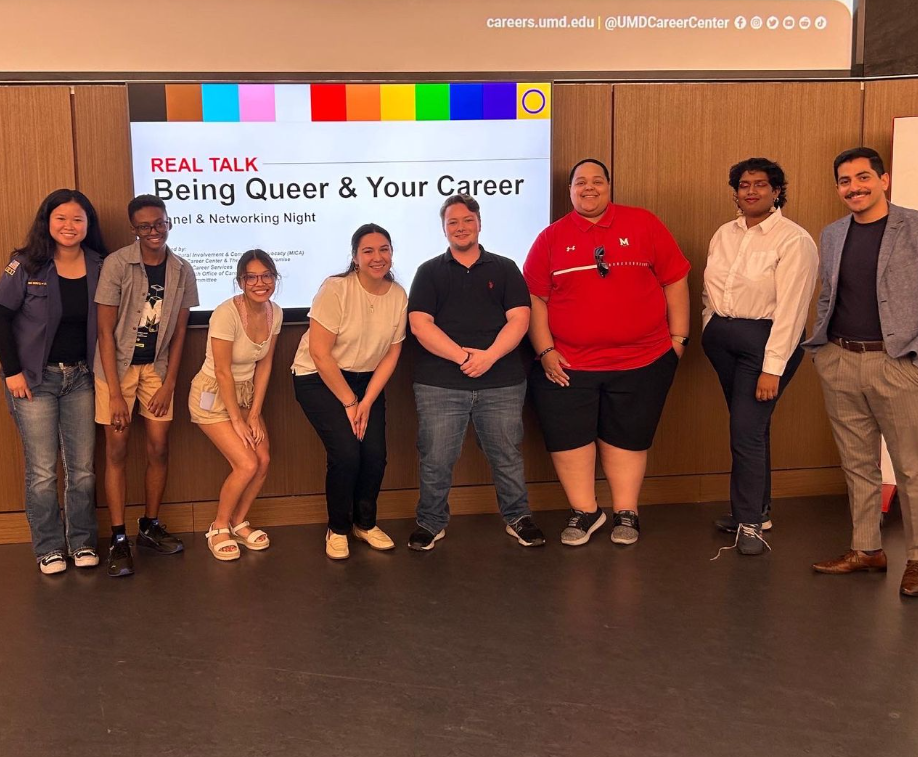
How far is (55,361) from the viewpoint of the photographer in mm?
4059

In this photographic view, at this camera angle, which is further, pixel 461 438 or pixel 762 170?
pixel 461 438

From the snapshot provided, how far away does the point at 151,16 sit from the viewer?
438 centimetres

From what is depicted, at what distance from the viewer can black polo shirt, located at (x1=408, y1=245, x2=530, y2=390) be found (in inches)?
169

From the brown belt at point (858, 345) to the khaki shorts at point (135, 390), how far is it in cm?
286

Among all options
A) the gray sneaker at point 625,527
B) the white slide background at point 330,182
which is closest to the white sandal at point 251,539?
the white slide background at point 330,182

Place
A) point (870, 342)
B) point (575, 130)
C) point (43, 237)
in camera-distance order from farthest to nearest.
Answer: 1. point (575, 130)
2. point (43, 237)
3. point (870, 342)

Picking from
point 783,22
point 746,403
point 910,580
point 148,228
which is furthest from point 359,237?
point 910,580

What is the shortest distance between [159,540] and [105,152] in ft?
5.97

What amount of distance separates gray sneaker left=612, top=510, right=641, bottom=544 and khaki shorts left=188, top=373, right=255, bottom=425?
183cm

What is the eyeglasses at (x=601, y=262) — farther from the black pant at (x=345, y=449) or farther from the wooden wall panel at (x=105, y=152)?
the wooden wall panel at (x=105, y=152)

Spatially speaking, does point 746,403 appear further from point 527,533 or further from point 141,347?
point 141,347

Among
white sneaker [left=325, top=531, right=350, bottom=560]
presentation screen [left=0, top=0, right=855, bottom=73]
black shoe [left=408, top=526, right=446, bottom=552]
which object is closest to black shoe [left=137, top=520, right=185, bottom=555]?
white sneaker [left=325, top=531, right=350, bottom=560]

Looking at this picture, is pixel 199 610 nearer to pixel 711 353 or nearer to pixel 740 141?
Answer: pixel 711 353

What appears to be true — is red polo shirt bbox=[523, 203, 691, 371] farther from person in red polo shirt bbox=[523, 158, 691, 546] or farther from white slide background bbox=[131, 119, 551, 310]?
white slide background bbox=[131, 119, 551, 310]
